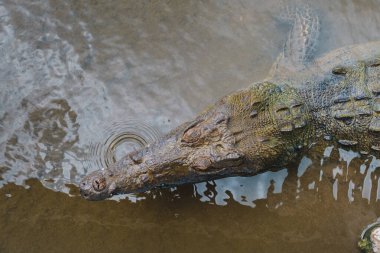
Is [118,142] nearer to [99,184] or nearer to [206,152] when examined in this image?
[99,184]

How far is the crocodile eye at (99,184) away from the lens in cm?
395

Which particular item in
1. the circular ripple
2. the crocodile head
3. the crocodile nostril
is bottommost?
the crocodile nostril

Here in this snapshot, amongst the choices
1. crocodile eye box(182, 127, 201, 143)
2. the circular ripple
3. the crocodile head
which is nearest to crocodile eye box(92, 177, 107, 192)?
the crocodile head

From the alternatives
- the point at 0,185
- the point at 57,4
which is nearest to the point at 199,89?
the point at 57,4

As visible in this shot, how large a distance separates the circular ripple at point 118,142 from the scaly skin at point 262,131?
0.35m

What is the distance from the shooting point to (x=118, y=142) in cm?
450

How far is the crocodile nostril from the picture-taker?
395 centimetres

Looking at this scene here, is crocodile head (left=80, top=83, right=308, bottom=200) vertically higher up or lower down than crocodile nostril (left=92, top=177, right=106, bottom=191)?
higher up

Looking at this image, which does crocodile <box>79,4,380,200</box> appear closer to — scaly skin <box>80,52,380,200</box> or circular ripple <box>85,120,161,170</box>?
scaly skin <box>80,52,380,200</box>

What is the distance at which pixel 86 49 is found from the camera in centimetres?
489

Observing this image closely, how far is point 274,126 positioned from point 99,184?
1.66 meters

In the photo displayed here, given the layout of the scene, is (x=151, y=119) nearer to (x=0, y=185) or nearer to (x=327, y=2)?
(x=0, y=185)

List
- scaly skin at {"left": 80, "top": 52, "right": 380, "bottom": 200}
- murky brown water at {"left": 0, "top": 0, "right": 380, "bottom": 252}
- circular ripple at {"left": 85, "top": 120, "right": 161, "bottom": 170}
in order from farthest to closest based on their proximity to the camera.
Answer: circular ripple at {"left": 85, "top": 120, "right": 161, "bottom": 170} → murky brown water at {"left": 0, "top": 0, "right": 380, "bottom": 252} → scaly skin at {"left": 80, "top": 52, "right": 380, "bottom": 200}

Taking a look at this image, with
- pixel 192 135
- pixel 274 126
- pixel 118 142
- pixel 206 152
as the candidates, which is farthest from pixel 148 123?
pixel 274 126
